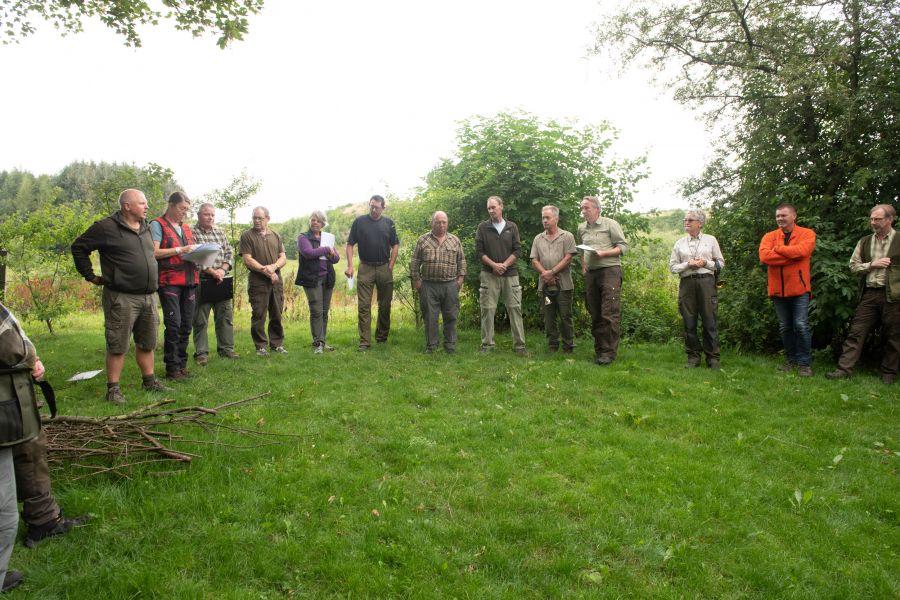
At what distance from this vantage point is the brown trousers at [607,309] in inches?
278

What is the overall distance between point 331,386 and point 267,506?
2.69 metres

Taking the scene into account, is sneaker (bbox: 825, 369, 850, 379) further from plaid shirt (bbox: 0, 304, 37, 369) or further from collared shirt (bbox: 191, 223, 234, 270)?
collared shirt (bbox: 191, 223, 234, 270)

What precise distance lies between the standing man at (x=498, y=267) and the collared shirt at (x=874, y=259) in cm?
408

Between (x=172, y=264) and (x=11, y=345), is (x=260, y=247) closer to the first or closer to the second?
(x=172, y=264)

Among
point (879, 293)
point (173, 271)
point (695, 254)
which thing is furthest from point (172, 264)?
point (879, 293)

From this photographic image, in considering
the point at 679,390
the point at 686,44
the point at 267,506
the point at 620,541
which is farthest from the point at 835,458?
the point at 686,44

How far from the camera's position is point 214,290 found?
715cm

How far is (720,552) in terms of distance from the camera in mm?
2941

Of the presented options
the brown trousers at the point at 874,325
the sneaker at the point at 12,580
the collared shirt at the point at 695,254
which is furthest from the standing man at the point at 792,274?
the sneaker at the point at 12,580

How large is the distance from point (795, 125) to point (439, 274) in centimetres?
537

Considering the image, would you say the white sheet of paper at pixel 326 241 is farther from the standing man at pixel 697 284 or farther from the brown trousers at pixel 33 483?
the brown trousers at pixel 33 483

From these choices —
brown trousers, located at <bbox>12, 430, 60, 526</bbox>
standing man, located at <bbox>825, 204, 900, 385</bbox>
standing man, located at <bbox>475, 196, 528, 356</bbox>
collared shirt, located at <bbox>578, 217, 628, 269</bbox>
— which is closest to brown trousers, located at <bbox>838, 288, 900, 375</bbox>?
standing man, located at <bbox>825, 204, 900, 385</bbox>

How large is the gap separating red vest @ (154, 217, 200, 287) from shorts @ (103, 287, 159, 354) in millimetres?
733

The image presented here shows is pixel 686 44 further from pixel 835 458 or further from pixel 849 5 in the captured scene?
pixel 835 458
